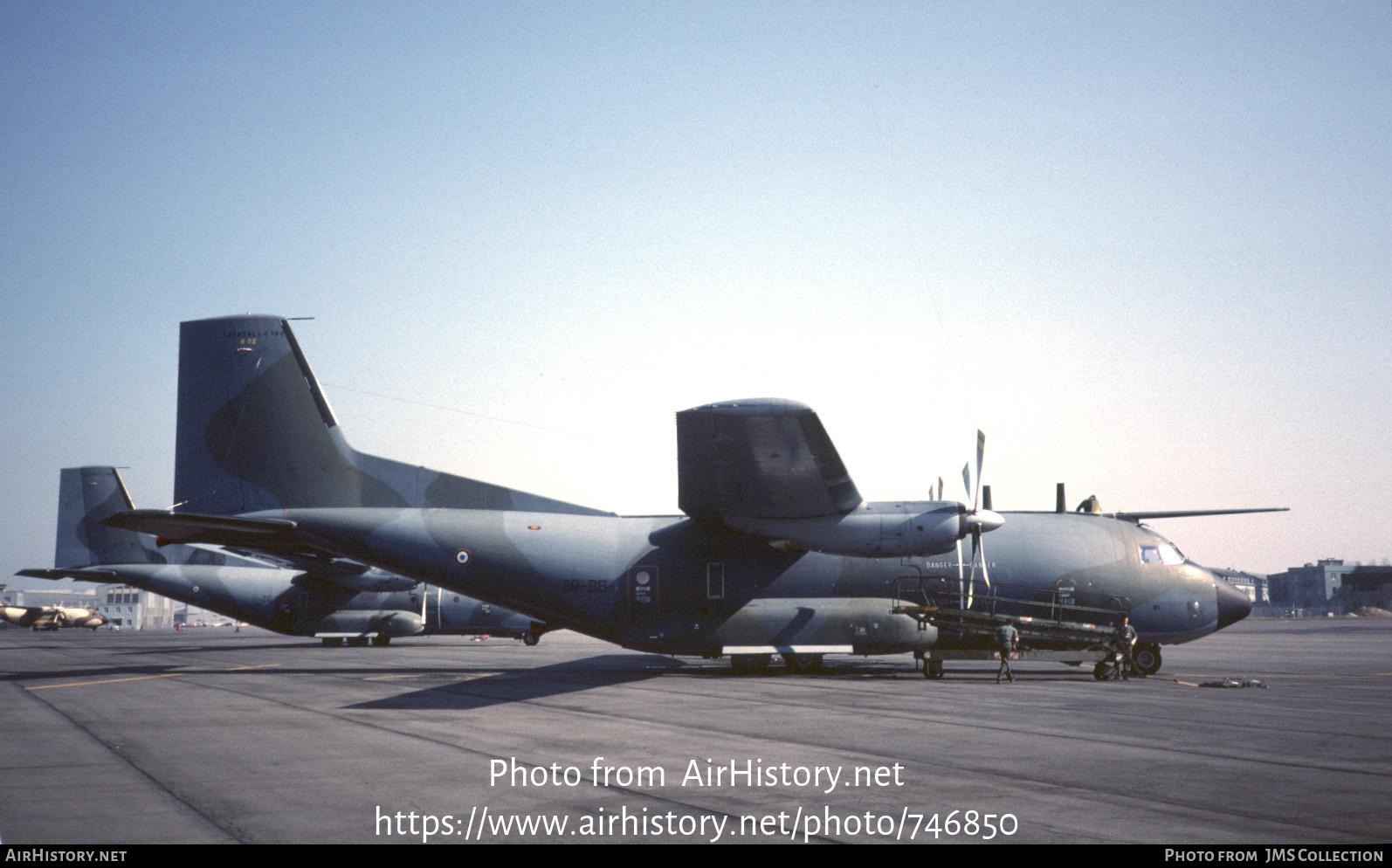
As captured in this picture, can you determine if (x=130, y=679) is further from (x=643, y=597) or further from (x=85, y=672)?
(x=643, y=597)

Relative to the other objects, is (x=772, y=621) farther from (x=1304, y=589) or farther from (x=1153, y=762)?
(x=1304, y=589)

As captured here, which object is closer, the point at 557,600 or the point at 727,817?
the point at 727,817

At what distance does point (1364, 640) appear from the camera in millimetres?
48562

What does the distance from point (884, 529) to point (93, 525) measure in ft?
134

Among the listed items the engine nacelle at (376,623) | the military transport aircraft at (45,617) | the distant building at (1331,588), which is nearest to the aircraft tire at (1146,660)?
the engine nacelle at (376,623)

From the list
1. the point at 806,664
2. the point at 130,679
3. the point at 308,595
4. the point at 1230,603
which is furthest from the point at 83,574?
the point at 1230,603

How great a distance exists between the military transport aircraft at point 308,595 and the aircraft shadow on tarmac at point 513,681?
9612 mm

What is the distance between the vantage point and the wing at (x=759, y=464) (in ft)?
62.5

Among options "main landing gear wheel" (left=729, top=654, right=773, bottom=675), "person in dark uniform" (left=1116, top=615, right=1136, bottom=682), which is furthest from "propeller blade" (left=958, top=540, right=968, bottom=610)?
"main landing gear wheel" (left=729, top=654, right=773, bottom=675)

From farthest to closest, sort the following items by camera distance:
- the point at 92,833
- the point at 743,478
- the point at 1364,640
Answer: the point at 1364,640, the point at 743,478, the point at 92,833

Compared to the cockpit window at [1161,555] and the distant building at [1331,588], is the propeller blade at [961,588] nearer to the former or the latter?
the cockpit window at [1161,555]

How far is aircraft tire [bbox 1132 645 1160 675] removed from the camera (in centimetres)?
2489

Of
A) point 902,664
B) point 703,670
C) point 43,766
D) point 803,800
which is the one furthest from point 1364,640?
point 43,766

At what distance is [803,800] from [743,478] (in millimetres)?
12454
